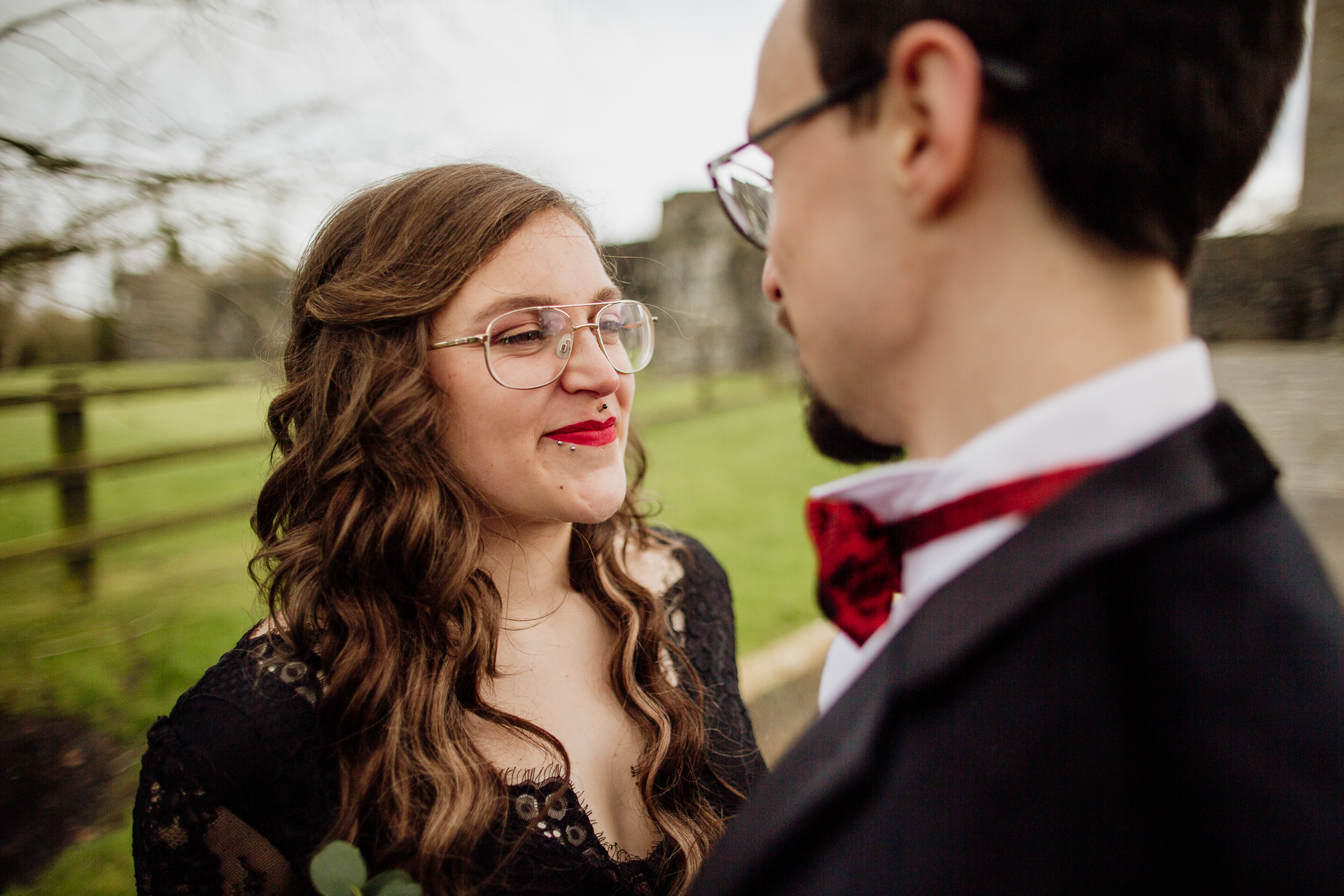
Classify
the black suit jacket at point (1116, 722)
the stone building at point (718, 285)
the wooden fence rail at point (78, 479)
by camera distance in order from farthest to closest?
the stone building at point (718, 285) → the wooden fence rail at point (78, 479) → the black suit jacket at point (1116, 722)

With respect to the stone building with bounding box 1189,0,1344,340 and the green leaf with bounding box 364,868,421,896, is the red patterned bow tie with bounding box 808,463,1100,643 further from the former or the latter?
the stone building with bounding box 1189,0,1344,340

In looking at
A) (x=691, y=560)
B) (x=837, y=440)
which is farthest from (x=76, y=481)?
(x=837, y=440)

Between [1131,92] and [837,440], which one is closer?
[1131,92]

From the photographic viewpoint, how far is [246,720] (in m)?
1.42

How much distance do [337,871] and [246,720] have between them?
17.8 inches

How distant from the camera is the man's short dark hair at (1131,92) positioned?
68 centimetres

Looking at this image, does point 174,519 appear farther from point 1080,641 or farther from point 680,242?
point 680,242

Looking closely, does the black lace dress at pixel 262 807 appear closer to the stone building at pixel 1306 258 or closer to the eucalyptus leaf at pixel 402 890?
the eucalyptus leaf at pixel 402 890

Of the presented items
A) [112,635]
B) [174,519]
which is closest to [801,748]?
[112,635]

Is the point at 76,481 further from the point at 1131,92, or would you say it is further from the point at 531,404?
the point at 1131,92

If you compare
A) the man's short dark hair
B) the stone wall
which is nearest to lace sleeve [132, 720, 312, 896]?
the man's short dark hair

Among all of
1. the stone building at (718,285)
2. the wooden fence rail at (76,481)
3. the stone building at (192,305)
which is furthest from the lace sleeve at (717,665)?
the stone building at (718,285)

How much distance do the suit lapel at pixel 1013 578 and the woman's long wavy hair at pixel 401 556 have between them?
938mm

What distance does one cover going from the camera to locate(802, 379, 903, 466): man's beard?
38.2 inches
